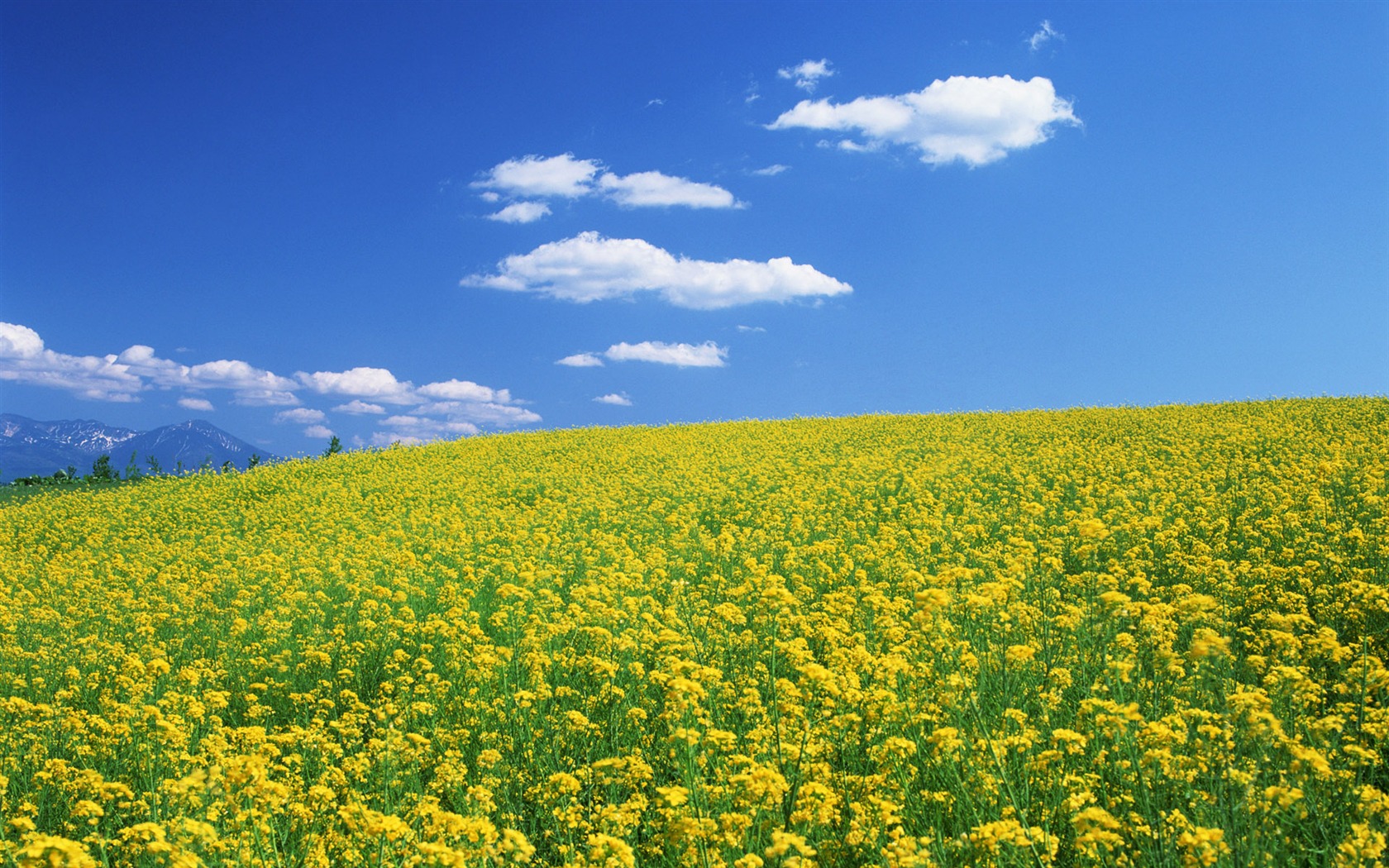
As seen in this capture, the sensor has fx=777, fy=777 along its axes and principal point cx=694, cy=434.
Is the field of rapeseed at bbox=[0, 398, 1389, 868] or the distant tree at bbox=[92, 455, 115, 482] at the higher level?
the distant tree at bbox=[92, 455, 115, 482]

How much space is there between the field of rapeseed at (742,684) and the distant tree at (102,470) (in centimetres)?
1612

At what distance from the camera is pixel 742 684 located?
18.1ft

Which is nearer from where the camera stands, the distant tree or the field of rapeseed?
the field of rapeseed

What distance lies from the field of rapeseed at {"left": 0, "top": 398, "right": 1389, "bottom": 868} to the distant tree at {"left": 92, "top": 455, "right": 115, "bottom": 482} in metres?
16.1

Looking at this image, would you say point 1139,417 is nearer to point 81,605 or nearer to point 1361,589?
point 1361,589

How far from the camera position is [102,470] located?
2748 cm

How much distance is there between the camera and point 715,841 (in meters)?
3.43

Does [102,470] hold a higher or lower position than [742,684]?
higher

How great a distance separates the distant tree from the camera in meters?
27.3

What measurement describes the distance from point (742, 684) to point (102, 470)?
100 ft

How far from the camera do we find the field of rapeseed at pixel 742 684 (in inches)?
140

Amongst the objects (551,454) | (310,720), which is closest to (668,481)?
(551,454)

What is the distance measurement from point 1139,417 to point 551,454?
60.3 feet

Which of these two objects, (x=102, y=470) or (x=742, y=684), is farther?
A: (x=102, y=470)
